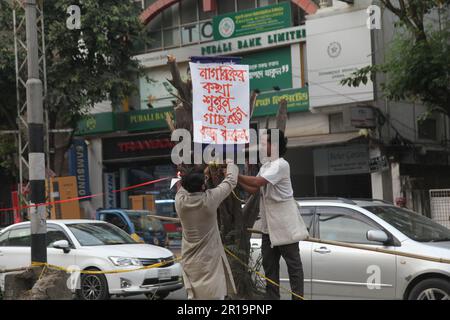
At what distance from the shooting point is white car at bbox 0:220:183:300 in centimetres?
1064

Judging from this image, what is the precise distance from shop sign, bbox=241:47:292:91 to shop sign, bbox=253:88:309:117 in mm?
308

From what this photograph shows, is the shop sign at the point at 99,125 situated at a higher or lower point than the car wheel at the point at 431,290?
higher

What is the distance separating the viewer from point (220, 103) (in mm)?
6828

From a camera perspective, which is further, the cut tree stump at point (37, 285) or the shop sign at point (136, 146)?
the shop sign at point (136, 146)

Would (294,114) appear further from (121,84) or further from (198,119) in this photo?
(198,119)

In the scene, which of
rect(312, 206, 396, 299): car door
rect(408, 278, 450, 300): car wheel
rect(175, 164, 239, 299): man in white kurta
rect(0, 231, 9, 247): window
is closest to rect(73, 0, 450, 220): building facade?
rect(0, 231, 9, 247): window

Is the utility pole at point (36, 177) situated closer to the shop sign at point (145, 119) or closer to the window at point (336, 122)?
the window at point (336, 122)

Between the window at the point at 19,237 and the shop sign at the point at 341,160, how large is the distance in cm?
1106

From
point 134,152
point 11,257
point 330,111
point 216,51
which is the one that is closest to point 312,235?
point 11,257

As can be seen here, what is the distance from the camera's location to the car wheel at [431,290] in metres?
7.45

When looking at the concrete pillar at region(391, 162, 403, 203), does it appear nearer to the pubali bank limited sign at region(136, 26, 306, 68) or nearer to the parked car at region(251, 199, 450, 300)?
the pubali bank limited sign at region(136, 26, 306, 68)

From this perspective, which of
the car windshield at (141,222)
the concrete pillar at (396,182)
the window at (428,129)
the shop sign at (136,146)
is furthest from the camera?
the shop sign at (136,146)

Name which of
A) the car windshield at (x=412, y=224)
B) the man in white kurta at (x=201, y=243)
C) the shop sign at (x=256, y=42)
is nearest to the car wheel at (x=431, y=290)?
the car windshield at (x=412, y=224)

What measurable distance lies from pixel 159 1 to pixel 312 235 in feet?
54.3
